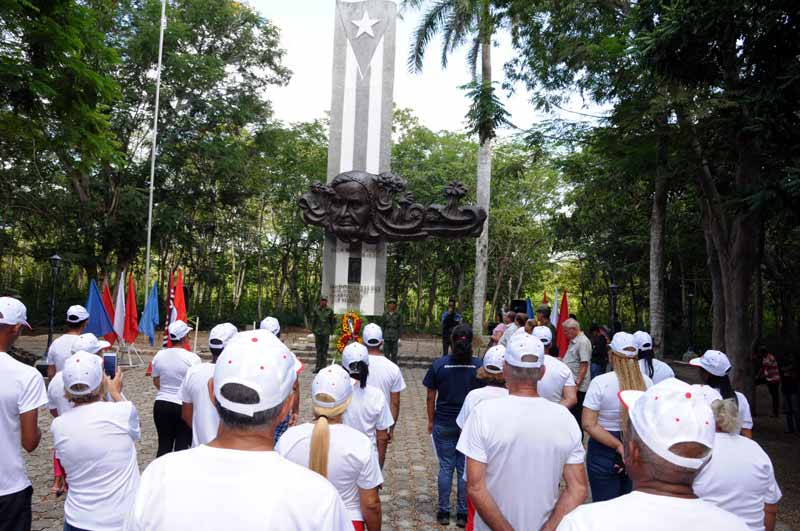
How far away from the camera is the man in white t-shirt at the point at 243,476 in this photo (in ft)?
5.61

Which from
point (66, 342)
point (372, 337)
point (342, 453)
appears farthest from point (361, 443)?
point (66, 342)

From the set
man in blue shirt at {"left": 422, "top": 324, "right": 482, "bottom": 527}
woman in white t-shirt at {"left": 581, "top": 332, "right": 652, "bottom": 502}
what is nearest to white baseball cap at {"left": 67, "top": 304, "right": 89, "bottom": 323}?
man in blue shirt at {"left": 422, "top": 324, "right": 482, "bottom": 527}

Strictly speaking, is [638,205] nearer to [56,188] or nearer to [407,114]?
[407,114]

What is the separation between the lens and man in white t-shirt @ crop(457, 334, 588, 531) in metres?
3.14

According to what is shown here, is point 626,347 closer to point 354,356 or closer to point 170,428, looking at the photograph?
point 354,356

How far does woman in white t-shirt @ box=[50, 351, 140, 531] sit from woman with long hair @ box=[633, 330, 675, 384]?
3.49 metres

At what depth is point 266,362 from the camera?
188 centimetres

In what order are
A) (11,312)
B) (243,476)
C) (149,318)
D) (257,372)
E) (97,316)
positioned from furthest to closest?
1. (149,318)
2. (97,316)
3. (11,312)
4. (257,372)
5. (243,476)

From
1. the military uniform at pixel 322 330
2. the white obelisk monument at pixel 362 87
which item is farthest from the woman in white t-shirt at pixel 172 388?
the white obelisk monument at pixel 362 87

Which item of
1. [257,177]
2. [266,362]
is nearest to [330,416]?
[266,362]

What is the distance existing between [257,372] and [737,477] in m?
2.52

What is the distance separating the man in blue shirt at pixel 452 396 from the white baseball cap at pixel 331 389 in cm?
248

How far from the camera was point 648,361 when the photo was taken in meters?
5.17

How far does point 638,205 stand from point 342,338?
13085 mm
